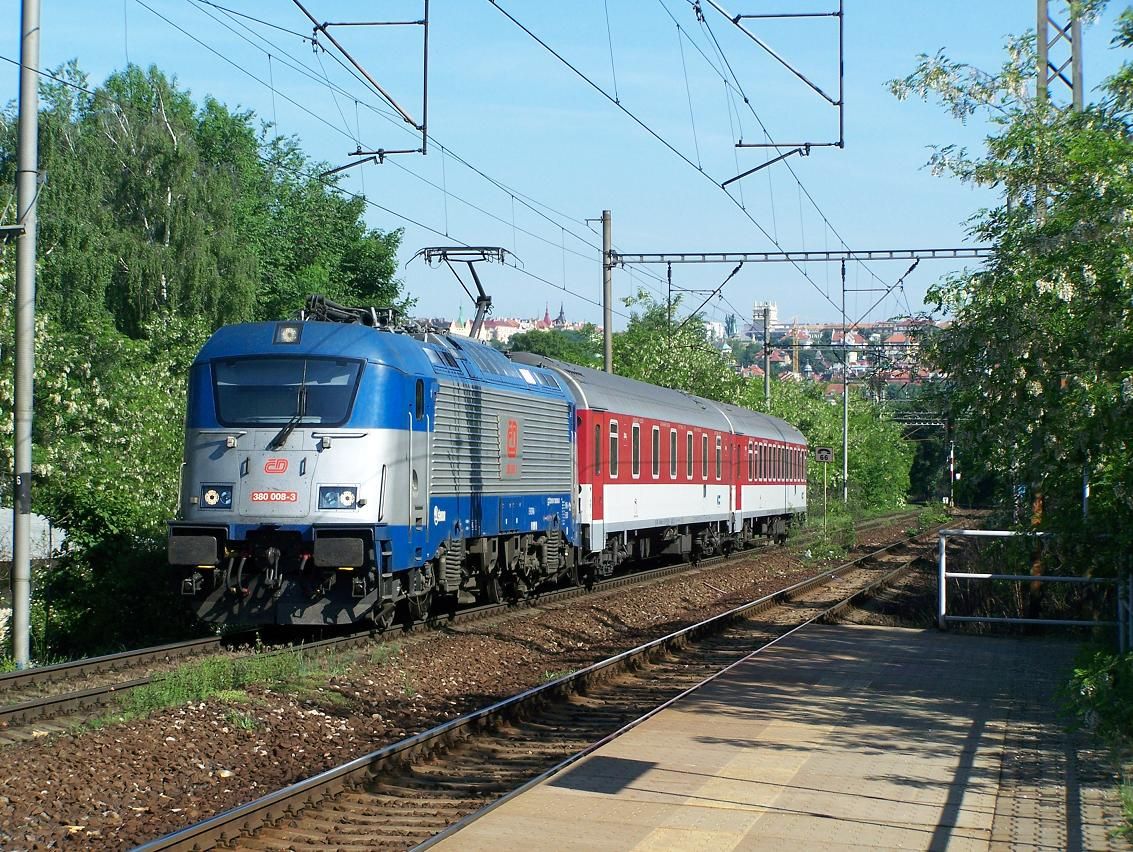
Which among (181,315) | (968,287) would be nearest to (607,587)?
(968,287)

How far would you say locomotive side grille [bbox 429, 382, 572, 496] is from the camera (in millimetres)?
15992

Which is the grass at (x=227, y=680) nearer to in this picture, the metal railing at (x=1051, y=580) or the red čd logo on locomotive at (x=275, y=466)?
the red čd logo on locomotive at (x=275, y=466)

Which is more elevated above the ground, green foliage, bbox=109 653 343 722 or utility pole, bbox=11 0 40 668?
utility pole, bbox=11 0 40 668

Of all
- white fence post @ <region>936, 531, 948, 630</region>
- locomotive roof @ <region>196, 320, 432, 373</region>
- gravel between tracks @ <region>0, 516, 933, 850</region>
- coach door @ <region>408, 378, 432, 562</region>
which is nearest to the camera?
gravel between tracks @ <region>0, 516, 933, 850</region>

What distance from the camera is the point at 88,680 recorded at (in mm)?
12609

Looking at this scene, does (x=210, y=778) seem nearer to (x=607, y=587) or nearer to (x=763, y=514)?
(x=607, y=587)

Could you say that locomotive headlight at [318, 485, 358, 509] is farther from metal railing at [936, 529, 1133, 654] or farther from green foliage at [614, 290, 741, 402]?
green foliage at [614, 290, 741, 402]

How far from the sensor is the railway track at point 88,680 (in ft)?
34.8

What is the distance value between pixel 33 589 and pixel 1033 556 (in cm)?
1332

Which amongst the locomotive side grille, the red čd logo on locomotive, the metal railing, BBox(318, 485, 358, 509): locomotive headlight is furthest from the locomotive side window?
the red čd logo on locomotive

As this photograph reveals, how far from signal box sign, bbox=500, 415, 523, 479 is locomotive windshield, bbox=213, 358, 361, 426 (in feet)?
13.5

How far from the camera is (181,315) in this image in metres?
41.7

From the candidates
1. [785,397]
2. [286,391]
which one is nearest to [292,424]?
[286,391]

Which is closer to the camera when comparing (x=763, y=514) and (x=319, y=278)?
(x=763, y=514)
